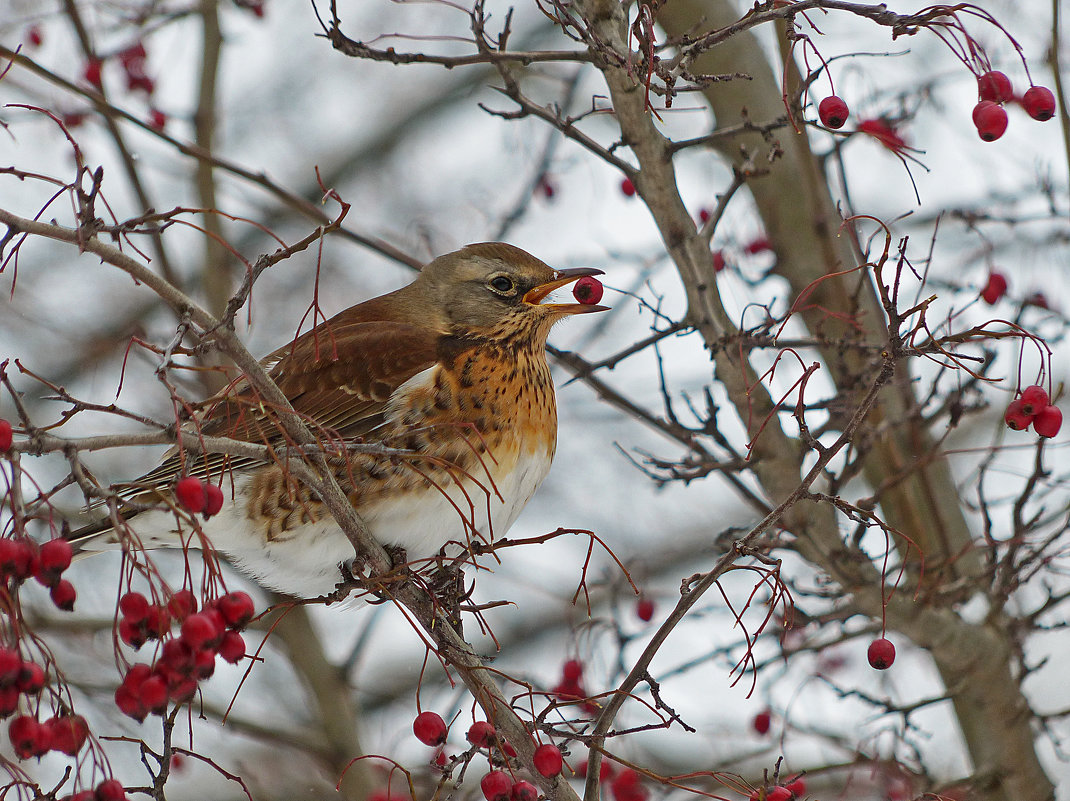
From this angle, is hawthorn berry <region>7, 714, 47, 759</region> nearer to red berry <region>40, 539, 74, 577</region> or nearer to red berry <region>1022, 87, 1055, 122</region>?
red berry <region>40, 539, 74, 577</region>

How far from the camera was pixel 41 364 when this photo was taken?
7.83 m

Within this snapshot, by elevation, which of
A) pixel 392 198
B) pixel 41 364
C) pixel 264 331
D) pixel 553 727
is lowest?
pixel 553 727

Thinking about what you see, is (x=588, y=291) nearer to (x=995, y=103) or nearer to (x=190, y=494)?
(x=995, y=103)

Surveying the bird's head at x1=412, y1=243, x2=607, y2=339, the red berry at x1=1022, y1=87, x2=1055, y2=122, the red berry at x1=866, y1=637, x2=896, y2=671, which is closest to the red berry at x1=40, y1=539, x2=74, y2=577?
the red berry at x1=866, y1=637, x2=896, y2=671

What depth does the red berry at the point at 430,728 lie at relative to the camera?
2.69 meters

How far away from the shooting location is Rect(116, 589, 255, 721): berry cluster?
6.57 ft

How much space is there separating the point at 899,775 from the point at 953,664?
46 cm

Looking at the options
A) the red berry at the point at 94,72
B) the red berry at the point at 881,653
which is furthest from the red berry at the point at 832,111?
the red berry at the point at 94,72

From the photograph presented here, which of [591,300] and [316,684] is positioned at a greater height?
[591,300]

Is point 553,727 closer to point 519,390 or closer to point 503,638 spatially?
point 519,390

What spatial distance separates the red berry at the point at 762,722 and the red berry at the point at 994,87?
264cm

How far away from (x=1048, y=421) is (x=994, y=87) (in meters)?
0.77

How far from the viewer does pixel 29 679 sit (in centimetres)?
195

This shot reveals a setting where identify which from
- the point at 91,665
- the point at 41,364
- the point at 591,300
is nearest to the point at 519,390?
the point at 591,300
